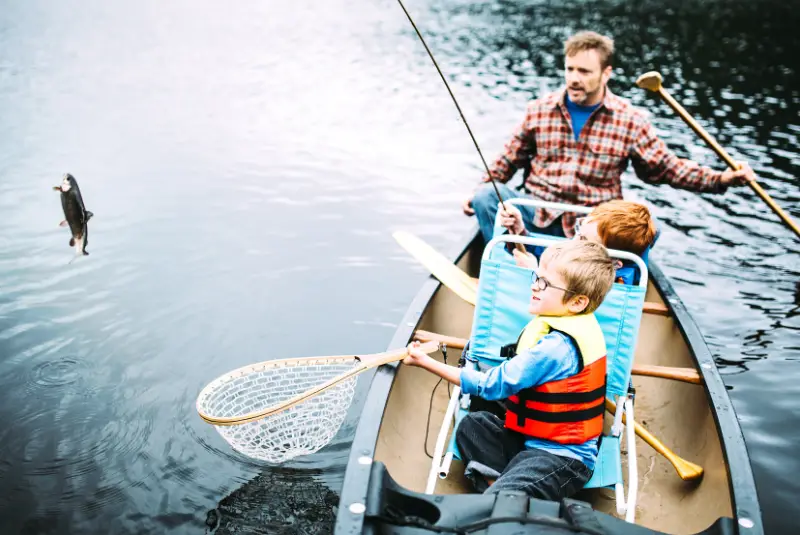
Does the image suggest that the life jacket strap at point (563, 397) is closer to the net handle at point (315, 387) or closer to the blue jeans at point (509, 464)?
the blue jeans at point (509, 464)

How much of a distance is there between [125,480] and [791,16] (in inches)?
1015

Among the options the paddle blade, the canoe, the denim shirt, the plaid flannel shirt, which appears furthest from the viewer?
the plaid flannel shirt

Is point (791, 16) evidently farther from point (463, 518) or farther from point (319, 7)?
point (463, 518)

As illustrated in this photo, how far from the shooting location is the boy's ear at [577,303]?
345 cm

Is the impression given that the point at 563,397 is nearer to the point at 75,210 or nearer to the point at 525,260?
the point at 525,260

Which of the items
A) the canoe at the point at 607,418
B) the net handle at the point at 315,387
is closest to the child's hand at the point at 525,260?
the canoe at the point at 607,418

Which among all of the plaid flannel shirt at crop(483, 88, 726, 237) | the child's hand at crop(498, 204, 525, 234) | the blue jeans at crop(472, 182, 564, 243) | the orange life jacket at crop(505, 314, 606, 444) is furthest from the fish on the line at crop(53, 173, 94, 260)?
the plaid flannel shirt at crop(483, 88, 726, 237)

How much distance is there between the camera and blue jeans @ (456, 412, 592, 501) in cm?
342

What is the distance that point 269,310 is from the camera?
7691 mm

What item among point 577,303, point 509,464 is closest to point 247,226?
point 509,464

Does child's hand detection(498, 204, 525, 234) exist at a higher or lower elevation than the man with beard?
lower

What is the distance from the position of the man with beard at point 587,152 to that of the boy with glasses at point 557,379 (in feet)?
7.98

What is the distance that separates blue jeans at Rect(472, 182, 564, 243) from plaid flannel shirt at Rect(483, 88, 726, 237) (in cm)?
8

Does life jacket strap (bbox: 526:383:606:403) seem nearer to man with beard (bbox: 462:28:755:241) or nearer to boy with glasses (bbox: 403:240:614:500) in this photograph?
boy with glasses (bbox: 403:240:614:500)
